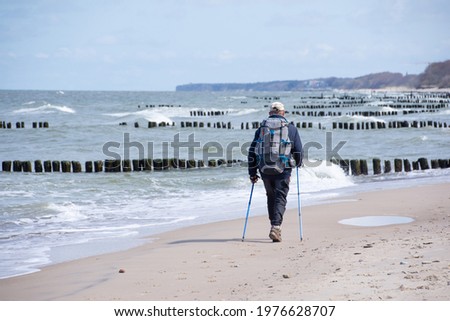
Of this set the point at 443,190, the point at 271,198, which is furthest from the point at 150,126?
the point at 271,198

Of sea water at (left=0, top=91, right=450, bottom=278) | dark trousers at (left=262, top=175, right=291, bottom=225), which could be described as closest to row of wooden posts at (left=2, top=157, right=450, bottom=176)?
sea water at (left=0, top=91, right=450, bottom=278)

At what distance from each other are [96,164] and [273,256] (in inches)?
499

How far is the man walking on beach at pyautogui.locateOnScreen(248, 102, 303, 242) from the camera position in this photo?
849cm

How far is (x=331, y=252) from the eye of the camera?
7539 mm

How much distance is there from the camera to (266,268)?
23.1ft

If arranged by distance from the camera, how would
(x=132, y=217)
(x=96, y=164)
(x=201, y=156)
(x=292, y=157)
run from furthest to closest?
1. (x=201, y=156)
2. (x=96, y=164)
3. (x=132, y=217)
4. (x=292, y=157)

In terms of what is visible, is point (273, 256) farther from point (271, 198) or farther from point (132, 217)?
point (132, 217)

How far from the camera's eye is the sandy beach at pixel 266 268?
5.79 meters

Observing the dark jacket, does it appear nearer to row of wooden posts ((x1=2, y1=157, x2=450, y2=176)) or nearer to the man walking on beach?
the man walking on beach

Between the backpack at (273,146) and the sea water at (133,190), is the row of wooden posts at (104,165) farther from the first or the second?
the backpack at (273,146)

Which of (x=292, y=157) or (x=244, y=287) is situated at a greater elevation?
(x=292, y=157)

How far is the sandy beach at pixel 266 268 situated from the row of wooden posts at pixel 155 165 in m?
8.72

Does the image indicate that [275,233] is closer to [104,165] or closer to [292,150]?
[292,150]

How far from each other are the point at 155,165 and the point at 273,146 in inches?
469
